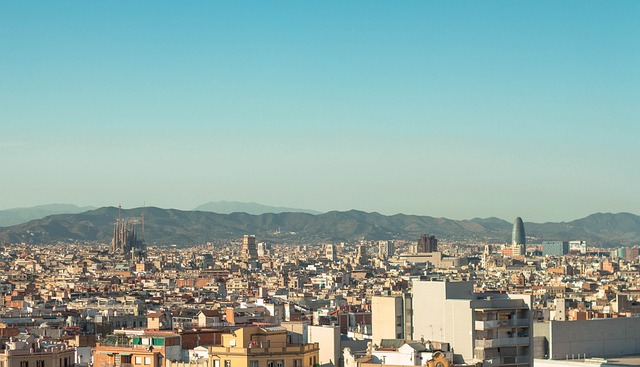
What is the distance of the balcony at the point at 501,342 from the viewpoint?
42156 mm

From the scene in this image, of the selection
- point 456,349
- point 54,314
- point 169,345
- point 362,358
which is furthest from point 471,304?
point 54,314

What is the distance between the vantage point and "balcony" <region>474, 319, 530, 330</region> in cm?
4234

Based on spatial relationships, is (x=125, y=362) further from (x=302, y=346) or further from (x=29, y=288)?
(x=29, y=288)

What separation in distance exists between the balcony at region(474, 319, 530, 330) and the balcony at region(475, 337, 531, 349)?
37 cm

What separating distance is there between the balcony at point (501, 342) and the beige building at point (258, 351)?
4.77 meters

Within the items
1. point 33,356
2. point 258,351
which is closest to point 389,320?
point 258,351

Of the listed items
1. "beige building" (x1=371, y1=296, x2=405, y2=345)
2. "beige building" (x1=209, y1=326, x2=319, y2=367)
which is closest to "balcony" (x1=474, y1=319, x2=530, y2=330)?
"beige building" (x1=371, y1=296, x2=405, y2=345)

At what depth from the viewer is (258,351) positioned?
4091 cm

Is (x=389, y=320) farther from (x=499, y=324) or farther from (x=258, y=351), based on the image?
(x=258, y=351)

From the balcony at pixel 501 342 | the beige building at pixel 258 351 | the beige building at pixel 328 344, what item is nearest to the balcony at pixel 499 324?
→ the balcony at pixel 501 342

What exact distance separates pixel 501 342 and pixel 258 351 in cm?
694

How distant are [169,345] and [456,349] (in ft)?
35.8

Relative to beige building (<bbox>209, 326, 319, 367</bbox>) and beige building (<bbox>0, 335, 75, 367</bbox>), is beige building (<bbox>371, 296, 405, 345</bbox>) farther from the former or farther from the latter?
beige building (<bbox>0, 335, 75, 367</bbox>)

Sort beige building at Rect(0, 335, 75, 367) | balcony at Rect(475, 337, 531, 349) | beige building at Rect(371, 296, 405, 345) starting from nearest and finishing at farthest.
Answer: balcony at Rect(475, 337, 531, 349)
beige building at Rect(371, 296, 405, 345)
beige building at Rect(0, 335, 75, 367)
